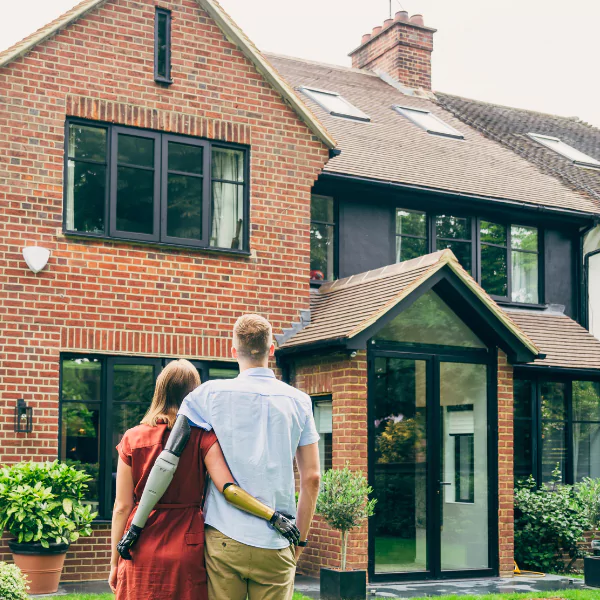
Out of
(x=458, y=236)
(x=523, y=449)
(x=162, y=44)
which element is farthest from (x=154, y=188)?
(x=523, y=449)

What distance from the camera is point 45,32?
10922 millimetres

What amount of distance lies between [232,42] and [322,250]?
3126 mm

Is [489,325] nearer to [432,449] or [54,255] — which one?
[432,449]

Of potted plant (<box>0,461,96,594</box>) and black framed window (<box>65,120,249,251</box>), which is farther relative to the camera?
black framed window (<box>65,120,249,251</box>)

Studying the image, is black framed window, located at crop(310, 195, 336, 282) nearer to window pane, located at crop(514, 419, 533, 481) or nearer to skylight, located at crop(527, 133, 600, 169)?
window pane, located at crop(514, 419, 533, 481)

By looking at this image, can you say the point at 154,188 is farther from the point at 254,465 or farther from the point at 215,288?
the point at 254,465

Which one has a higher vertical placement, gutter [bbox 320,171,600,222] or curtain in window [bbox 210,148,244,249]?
gutter [bbox 320,171,600,222]

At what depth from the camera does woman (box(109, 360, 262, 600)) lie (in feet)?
13.5

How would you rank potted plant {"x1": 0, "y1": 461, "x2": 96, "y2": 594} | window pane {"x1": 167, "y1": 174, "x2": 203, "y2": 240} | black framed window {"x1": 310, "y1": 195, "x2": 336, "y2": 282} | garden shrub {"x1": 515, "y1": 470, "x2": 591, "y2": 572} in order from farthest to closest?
black framed window {"x1": 310, "y1": 195, "x2": 336, "y2": 282} < garden shrub {"x1": 515, "y1": 470, "x2": 591, "y2": 572} < window pane {"x1": 167, "y1": 174, "x2": 203, "y2": 240} < potted plant {"x1": 0, "y1": 461, "x2": 96, "y2": 594}

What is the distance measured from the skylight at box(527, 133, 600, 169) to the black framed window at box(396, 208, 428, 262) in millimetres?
5673

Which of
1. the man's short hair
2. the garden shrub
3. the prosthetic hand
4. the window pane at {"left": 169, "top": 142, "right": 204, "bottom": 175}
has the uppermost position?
the window pane at {"left": 169, "top": 142, "right": 204, "bottom": 175}

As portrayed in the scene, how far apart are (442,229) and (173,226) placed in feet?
16.0

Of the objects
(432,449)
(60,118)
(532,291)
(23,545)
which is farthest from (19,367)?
(532,291)

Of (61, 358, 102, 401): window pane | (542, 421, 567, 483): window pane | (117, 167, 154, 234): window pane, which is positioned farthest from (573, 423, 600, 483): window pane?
(61, 358, 102, 401): window pane
